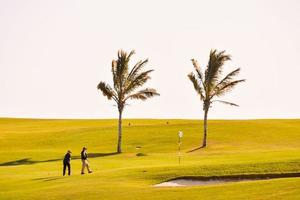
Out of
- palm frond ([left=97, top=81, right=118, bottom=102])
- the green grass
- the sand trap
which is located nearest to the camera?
the green grass

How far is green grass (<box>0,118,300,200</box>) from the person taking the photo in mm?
35125

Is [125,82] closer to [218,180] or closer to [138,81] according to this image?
[138,81]

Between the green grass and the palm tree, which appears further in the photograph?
the palm tree

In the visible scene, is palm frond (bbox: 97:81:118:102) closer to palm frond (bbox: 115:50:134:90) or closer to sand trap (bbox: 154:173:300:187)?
palm frond (bbox: 115:50:134:90)

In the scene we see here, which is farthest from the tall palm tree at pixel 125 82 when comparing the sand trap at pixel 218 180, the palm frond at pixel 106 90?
the sand trap at pixel 218 180

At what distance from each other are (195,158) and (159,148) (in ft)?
49.5

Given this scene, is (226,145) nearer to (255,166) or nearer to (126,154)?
(126,154)

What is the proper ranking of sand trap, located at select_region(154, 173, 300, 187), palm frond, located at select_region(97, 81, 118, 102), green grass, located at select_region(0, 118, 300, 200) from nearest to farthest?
1. green grass, located at select_region(0, 118, 300, 200)
2. sand trap, located at select_region(154, 173, 300, 187)
3. palm frond, located at select_region(97, 81, 118, 102)

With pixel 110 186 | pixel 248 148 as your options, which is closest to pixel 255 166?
pixel 110 186

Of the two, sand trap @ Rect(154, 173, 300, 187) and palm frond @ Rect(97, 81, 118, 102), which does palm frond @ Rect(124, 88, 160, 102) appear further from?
sand trap @ Rect(154, 173, 300, 187)

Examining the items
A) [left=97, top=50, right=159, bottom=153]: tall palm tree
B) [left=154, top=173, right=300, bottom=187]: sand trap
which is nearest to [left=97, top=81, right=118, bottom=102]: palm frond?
[left=97, top=50, right=159, bottom=153]: tall palm tree

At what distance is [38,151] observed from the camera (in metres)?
72.5

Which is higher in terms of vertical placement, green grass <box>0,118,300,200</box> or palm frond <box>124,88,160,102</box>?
palm frond <box>124,88,160,102</box>

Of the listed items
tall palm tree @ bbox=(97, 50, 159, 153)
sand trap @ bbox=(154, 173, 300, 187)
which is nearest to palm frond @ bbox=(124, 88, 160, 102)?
tall palm tree @ bbox=(97, 50, 159, 153)
